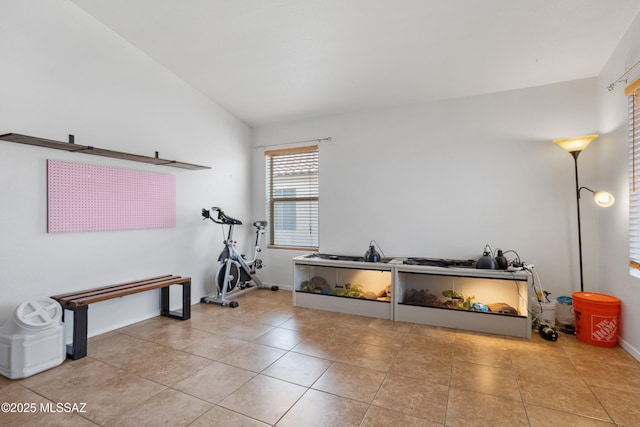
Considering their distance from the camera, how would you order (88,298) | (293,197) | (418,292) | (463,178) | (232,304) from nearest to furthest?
(88,298) < (418,292) < (463,178) < (232,304) < (293,197)

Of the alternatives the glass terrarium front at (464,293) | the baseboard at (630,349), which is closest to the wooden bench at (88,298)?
the glass terrarium front at (464,293)

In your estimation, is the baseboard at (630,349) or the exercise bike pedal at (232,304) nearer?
the baseboard at (630,349)

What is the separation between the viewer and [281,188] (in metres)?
5.21

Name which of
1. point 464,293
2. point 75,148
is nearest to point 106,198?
point 75,148

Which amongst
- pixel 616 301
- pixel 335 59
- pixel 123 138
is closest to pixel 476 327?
pixel 616 301

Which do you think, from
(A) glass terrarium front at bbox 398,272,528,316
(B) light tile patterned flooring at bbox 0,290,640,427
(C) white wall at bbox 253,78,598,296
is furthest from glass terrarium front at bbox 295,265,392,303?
(B) light tile patterned flooring at bbox 0,290,640,427

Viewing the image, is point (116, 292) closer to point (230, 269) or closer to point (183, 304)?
point (183, 304)

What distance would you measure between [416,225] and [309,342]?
2111 millimetres

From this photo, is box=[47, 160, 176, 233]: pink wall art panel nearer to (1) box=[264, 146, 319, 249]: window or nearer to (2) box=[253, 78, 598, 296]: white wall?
(1) box=[264, 146, 319, 249]: window

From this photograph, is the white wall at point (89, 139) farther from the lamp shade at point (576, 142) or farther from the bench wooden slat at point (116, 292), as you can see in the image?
the lamp shade at point (576, 142)

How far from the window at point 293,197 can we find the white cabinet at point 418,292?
0.74 meters

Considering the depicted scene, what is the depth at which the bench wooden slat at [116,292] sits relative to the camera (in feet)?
8.76

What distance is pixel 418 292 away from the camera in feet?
12.1

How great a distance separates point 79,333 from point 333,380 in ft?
7.30
